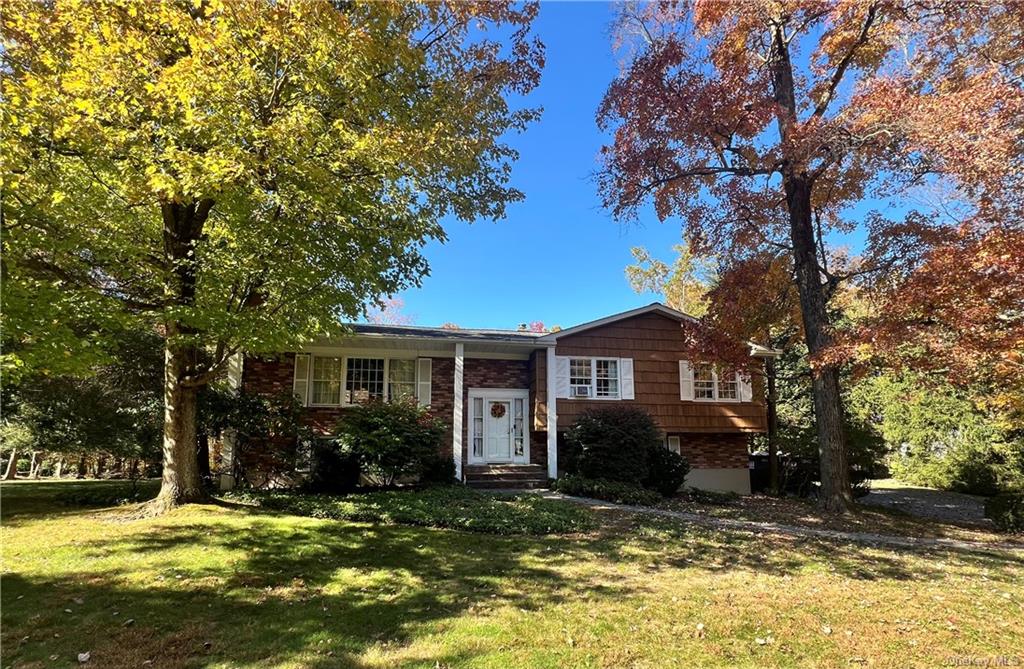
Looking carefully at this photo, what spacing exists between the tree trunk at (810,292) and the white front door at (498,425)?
7288 mm

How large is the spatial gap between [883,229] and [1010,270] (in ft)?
12.0

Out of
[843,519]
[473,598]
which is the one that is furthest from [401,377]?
[843,519]

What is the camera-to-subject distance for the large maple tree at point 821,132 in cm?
895

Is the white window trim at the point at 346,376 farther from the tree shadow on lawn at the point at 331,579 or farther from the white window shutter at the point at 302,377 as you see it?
the tree shadow on lawn at the point at 331,579

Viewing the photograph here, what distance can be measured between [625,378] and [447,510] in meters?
7.73

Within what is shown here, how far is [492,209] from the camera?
1030 centimetres

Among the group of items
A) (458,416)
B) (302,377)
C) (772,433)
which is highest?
(302,377)

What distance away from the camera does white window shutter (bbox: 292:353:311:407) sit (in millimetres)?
13711

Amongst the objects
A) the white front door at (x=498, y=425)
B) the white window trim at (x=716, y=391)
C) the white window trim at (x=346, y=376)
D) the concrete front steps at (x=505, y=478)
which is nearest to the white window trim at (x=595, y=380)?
the white front door at (x=498, y=425)

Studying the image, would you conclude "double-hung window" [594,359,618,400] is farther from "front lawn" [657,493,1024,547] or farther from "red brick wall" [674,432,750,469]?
"front lawn" [657,493,1024,547]

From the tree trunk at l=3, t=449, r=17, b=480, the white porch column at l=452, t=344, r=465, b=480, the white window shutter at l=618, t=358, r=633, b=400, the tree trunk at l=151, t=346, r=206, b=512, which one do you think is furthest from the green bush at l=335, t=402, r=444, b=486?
the tree trunk at l=3, t=449, r=17, b=480

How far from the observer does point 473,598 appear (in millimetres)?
5309

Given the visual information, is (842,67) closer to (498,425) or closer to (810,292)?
(810,292)

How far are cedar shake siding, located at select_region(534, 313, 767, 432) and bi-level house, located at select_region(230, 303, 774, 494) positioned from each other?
3cm
